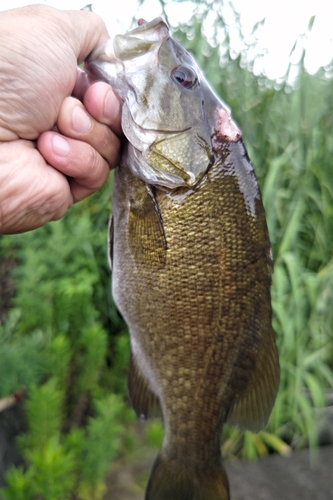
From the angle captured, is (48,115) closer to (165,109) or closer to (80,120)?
(80,120)

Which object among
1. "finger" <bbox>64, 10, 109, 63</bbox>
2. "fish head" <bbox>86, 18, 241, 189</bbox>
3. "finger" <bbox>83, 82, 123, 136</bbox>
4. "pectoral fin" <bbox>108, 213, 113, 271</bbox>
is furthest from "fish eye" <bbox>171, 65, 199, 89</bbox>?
"pectoral fin" <bbox>108, 213, 113, 271</bbox>

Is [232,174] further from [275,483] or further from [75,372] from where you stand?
[275,483]

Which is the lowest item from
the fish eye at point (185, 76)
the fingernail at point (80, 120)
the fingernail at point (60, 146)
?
→ the fingernail at point (60, 146)

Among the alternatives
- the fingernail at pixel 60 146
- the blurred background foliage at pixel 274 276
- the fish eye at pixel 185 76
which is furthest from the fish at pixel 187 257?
the blurred background foliage at pixel 274 276

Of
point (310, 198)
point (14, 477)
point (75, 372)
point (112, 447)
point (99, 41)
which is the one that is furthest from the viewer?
point (310, 198)

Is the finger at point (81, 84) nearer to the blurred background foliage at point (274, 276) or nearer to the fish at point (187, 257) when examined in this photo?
the fish at point (187, 257)

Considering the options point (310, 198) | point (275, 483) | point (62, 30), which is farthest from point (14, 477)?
point (310, 198)

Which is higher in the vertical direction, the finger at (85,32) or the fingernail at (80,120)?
the finger at (85,32)

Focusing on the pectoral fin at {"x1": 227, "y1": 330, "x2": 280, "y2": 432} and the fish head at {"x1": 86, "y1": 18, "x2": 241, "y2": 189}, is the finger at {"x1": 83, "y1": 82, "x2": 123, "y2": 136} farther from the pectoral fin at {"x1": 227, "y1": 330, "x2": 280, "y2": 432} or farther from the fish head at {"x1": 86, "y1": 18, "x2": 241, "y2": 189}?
the pectoral fin at {"x1": 227, "y1": 330, "x2": 280, "y2": 432}
